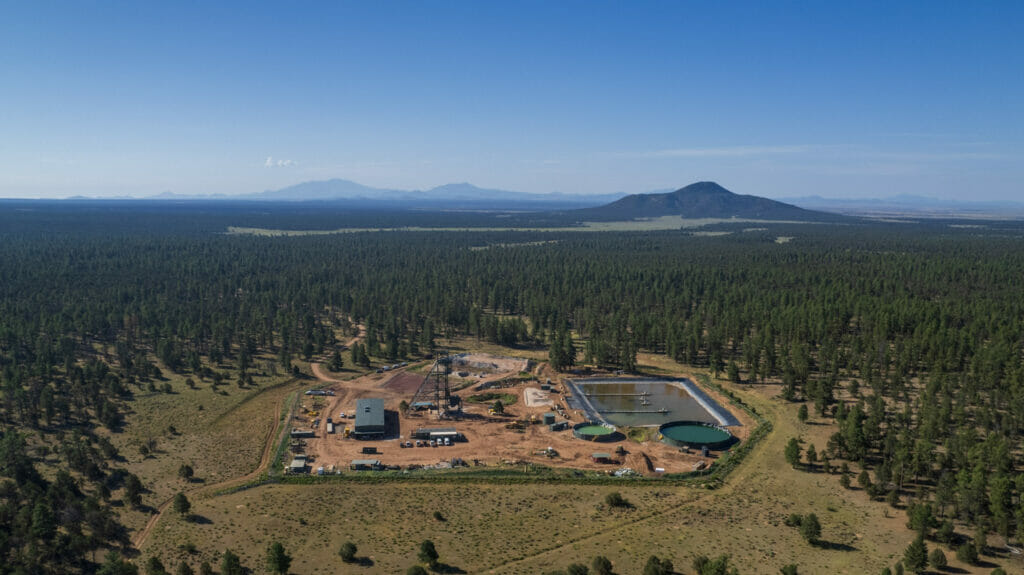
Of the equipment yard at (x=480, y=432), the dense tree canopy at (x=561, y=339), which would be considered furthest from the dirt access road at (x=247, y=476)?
the equipment yard at (x=480, y=432)

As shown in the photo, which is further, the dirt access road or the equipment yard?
the equipment yard

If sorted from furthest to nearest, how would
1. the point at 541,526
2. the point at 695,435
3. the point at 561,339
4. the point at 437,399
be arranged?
the point at 561,339, the point at 437,399, the point at 695,435, the point at 541,526

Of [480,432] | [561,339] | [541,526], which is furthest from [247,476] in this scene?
[561,339]

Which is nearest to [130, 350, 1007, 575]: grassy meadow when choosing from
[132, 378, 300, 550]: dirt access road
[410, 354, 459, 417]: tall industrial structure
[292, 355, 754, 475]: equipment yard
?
[132, 378, 300, 550]: dirt access road

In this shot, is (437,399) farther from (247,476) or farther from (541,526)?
(541,526)

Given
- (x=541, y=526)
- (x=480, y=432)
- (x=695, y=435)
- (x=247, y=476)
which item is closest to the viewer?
(x=541, y=526)

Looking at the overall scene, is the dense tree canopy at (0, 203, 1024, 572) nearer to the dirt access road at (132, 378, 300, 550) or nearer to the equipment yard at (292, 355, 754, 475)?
the dirt access road at (132, 378, 300, 550)

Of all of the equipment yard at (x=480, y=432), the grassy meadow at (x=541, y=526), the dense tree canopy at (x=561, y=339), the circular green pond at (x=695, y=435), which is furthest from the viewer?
the circular green pond at (x=695, y=435)

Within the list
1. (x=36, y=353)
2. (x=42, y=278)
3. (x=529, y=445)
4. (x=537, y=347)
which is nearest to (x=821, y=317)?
(x=537, y=347)

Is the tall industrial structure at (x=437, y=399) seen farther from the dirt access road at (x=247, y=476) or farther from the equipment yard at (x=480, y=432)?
the dirt access road at (x=247, y=476)
